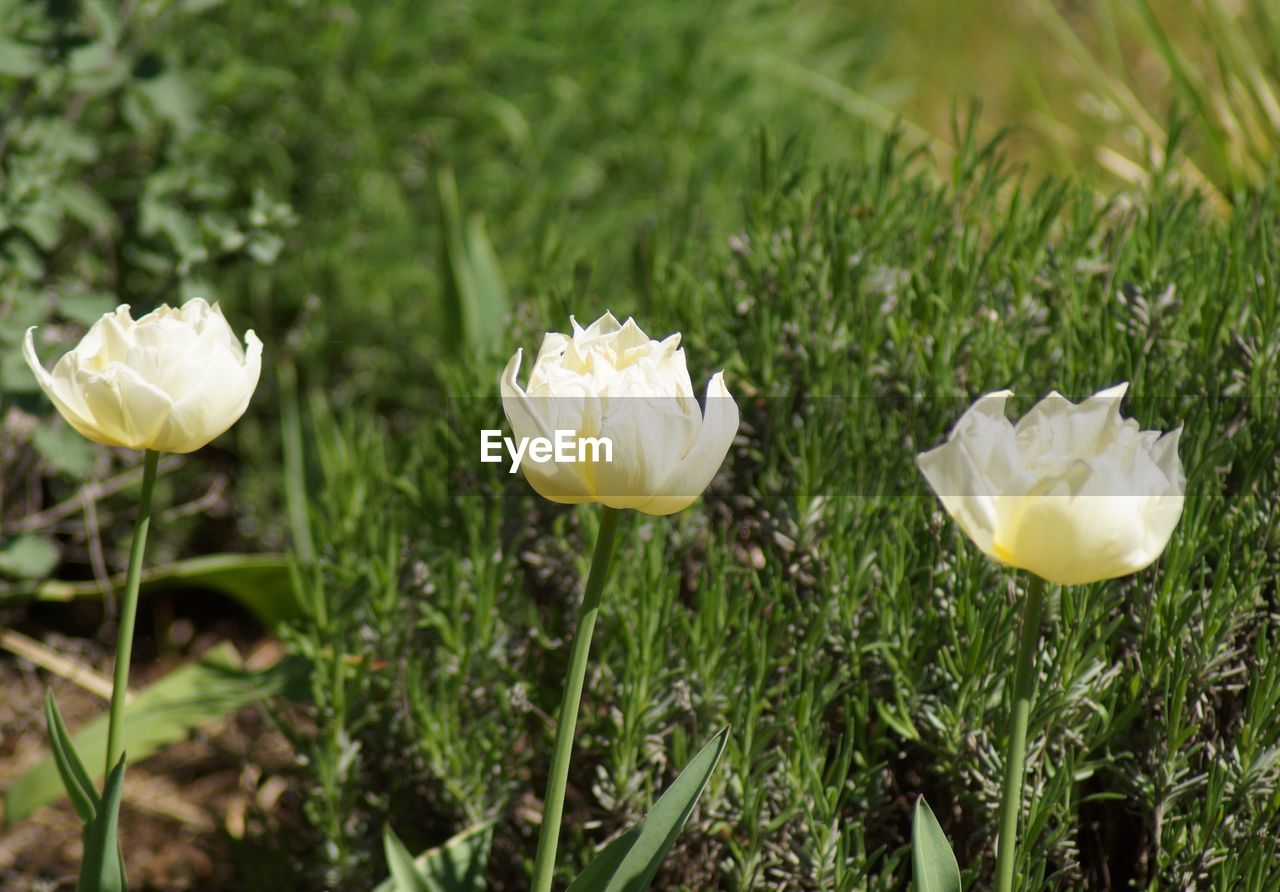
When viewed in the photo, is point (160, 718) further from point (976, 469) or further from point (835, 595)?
point (976, 469)

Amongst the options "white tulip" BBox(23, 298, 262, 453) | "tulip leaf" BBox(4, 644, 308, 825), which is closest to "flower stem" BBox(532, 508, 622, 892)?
"white tulip" BBox(23, 298, 262, 453)

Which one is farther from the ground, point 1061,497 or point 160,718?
point 1061,497

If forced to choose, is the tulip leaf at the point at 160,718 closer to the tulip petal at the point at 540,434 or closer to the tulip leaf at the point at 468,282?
the tulip leaf at the point at 468,282

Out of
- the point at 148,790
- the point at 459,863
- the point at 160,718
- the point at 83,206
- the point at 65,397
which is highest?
the point at 65,397

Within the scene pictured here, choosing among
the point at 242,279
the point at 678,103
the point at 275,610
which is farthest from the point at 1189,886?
the point at 678,103

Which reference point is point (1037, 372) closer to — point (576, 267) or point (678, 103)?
point (576, 267)

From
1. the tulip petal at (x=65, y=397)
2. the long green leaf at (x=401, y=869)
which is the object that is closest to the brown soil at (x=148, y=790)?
the long green leaf at (x=401, y=869)

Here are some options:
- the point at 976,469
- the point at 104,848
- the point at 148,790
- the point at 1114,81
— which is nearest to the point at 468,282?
the point at 148,790
